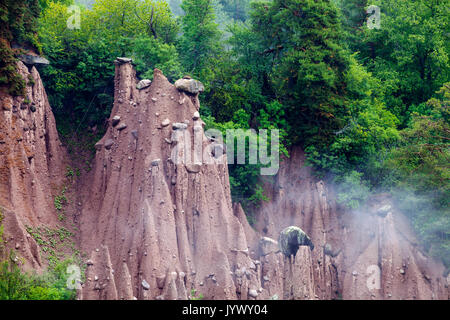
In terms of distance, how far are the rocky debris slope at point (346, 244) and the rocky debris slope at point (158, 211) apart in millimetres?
2956

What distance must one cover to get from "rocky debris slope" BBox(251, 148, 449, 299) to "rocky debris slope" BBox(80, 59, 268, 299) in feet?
9.70

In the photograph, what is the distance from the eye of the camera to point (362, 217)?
112 ft

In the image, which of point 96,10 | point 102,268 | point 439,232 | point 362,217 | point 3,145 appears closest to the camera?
point 102,268

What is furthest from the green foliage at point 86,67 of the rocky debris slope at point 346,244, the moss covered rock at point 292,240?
the moss covered rock at point 292,240

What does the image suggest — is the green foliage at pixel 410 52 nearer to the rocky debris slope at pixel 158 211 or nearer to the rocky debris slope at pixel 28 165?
the rocky debris slope at pixel 158 211

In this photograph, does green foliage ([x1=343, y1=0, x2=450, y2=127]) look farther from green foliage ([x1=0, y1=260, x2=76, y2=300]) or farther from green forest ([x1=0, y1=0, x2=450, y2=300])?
green foliage ([x1=0, y1=260, x2=76, y2=300])

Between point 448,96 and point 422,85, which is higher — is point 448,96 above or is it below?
below

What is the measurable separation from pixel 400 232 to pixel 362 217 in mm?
2215

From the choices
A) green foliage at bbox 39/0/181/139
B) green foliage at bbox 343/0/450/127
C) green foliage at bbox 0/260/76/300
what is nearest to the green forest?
green foliage at bbox 39/0/181/139

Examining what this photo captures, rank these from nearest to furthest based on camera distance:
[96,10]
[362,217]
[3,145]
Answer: [3,145], [362,217], [96,10]

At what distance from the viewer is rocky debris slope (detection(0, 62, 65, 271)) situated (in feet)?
87.9
